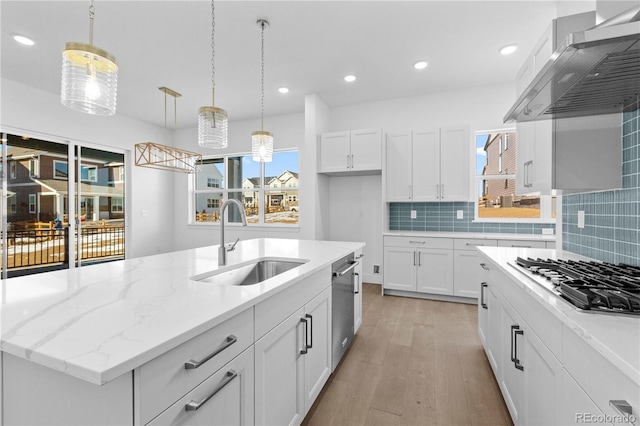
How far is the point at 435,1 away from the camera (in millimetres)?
2455

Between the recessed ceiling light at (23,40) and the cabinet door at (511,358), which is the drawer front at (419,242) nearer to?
the cabinet door at (511,358)

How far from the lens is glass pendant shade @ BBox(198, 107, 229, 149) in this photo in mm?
2396

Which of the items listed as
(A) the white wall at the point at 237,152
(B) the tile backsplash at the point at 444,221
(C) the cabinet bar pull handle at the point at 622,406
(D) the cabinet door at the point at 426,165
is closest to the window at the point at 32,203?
(A) the white wall at the point at 237,152

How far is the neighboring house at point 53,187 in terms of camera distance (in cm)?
397

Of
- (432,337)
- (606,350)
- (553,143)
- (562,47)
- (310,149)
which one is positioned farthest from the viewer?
(310,149)

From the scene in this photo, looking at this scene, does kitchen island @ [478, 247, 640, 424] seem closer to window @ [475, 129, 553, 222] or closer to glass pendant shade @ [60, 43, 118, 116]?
glass pendant shade @ [60, 43, 118, 116]

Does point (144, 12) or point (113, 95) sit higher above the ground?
point (144, 12)

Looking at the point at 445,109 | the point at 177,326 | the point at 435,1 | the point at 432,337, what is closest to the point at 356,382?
the point at 432,337

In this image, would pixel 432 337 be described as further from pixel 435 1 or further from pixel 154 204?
pixel 154 204

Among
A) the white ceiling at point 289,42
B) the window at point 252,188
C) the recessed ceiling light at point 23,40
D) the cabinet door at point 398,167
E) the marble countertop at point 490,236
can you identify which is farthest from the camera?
the window at point 252,188

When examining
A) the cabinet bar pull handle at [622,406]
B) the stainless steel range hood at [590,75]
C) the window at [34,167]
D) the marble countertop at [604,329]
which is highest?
the window at [34,167]

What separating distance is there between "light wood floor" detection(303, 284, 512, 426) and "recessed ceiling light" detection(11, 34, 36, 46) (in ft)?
14.2

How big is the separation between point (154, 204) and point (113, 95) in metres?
4.84

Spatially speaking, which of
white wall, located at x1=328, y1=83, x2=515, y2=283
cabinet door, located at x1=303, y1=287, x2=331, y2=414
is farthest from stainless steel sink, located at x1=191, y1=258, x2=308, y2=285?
white wall, located at x1=328, y1=83, x2=515, y2=283
